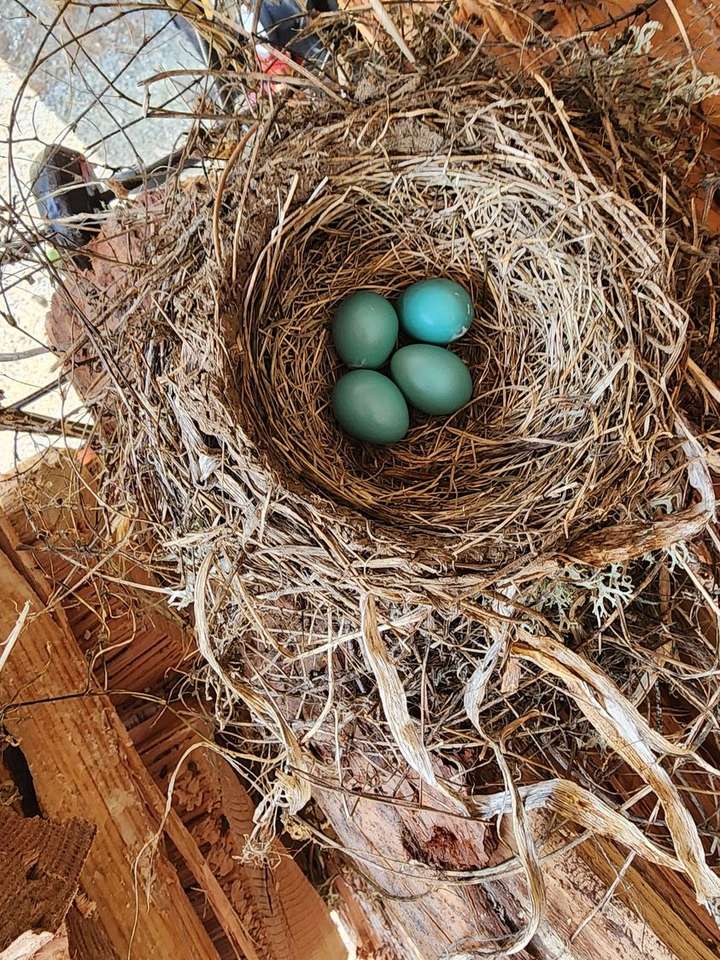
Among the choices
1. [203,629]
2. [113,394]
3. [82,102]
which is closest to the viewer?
[203,629]

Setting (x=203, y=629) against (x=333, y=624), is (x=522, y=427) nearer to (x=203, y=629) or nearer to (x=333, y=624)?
(x=333, y=624)

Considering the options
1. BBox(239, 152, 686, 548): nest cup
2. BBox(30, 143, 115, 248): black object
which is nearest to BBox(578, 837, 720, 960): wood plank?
BBox(239, 152, 686, 548): nest cup

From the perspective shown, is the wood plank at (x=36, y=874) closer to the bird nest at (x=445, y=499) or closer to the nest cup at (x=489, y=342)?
the bird nest at (x=445, y=499)

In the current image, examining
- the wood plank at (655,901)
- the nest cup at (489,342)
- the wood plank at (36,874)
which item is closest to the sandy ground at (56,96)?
the nest cup at (489,342)

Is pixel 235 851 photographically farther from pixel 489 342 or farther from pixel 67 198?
pixel 67 198

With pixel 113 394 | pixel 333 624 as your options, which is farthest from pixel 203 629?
pixel 113 394
